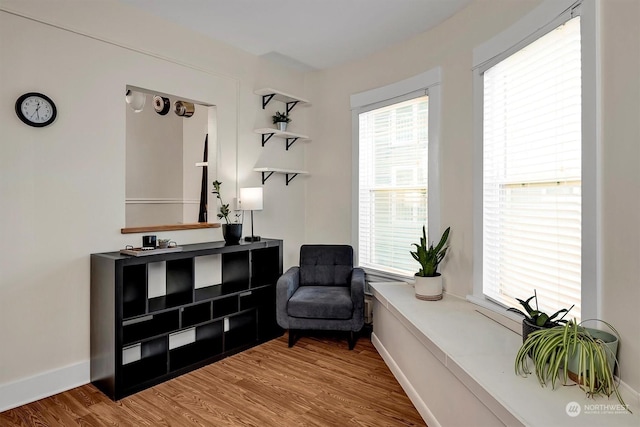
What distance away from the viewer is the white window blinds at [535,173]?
1834 mm

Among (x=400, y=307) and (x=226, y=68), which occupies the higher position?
(x=226, y=68)

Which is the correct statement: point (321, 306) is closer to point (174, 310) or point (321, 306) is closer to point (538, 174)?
point (174, 310)

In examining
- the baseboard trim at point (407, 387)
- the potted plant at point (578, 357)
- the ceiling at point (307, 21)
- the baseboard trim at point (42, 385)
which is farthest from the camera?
the ceiling at point (307, 21)

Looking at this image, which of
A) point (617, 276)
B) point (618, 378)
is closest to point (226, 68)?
point (617, 276)

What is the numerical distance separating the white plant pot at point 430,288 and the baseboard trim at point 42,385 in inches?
95.4

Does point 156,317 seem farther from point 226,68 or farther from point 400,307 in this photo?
point 226,68

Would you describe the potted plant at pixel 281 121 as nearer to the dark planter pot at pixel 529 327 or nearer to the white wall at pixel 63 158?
the white wall at pixel 63 158

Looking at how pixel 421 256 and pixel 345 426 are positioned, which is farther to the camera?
pixel 421 256

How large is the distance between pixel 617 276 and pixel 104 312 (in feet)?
9.27

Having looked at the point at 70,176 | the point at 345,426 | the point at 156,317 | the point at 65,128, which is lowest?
the point at 345,426

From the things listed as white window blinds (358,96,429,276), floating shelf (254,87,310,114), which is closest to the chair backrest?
white window blinds (358,96,429,276)

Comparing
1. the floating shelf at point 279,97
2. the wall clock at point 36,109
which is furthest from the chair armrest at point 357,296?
the wall clock at point 36,109

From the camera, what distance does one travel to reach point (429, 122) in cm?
315

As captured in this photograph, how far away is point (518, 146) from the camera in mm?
2254
